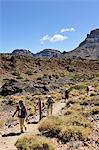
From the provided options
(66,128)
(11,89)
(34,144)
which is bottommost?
(11,89)

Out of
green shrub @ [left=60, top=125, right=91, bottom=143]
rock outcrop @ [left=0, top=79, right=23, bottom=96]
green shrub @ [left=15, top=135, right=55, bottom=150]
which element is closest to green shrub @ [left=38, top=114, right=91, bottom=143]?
green shrub @ [left=60, top=125, right=91, bottom=143]

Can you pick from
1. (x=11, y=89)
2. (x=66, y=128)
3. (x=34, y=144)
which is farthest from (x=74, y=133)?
(x=11, y=89)

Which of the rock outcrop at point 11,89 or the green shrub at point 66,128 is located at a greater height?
the green shrub at point 66,128

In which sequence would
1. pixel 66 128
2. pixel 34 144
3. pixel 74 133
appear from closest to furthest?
pixel 34 144 < pixel 74 133 < pixel 66 128

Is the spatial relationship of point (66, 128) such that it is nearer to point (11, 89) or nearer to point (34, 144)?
point (34, 144)

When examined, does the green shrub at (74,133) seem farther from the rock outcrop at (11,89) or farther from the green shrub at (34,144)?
the rock outcrop at (11,89)

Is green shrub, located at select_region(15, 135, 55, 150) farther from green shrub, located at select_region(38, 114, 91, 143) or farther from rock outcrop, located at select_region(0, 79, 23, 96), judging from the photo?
rock outcrop, located at select_region(0, 79, 23, 96)

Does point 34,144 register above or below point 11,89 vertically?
above

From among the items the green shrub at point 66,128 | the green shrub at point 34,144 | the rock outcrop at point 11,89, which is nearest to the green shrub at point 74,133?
the green shrub at point 66,128

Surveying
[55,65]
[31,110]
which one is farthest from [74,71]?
[31,110]

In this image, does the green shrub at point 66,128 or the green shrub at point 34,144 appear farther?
the green shrub at point 66,128

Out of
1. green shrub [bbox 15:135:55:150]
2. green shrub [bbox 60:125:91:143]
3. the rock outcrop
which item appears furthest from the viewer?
the rock outcrop

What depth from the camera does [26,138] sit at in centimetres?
1326

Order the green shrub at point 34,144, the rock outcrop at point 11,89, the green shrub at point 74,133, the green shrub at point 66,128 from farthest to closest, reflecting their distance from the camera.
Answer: the rock outcrop at point 11,89 → the green shrub at point 66,128 → the green shrub at point 74,133 → the green shrub at point 34,144
